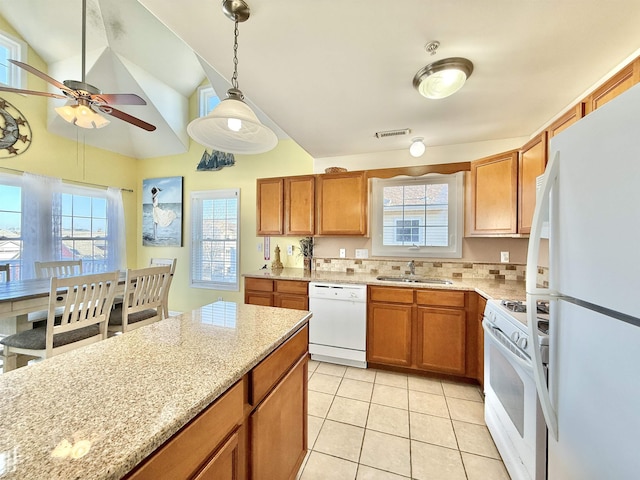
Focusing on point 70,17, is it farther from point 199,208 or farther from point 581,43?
point 581,43

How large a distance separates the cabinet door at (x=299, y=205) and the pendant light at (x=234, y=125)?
66.4 inches

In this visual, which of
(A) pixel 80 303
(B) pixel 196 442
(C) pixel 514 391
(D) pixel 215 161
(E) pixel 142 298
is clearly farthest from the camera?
(D) pixel 215 161

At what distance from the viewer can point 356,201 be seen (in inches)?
118

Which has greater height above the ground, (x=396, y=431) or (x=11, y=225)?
(x=11, y=225)

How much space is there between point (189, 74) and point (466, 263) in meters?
4.68

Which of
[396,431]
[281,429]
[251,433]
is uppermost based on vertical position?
[251,433]

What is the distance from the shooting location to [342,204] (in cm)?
305

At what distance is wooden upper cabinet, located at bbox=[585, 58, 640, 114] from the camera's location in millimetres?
1195

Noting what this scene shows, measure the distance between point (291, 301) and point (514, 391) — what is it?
79.9 inches

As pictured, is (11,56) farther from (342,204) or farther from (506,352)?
(506,352)

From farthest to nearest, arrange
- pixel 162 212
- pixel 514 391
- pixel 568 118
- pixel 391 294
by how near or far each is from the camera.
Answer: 1. pixel 162 212
2. pixel 391 294
3. pixel 568 118
4. pixel 514 391

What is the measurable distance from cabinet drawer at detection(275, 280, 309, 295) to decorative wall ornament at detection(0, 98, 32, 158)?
11.9 feet

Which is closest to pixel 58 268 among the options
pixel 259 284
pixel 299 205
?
pixel 259 284

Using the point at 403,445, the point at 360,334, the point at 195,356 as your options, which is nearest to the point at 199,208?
the point at 360,334
